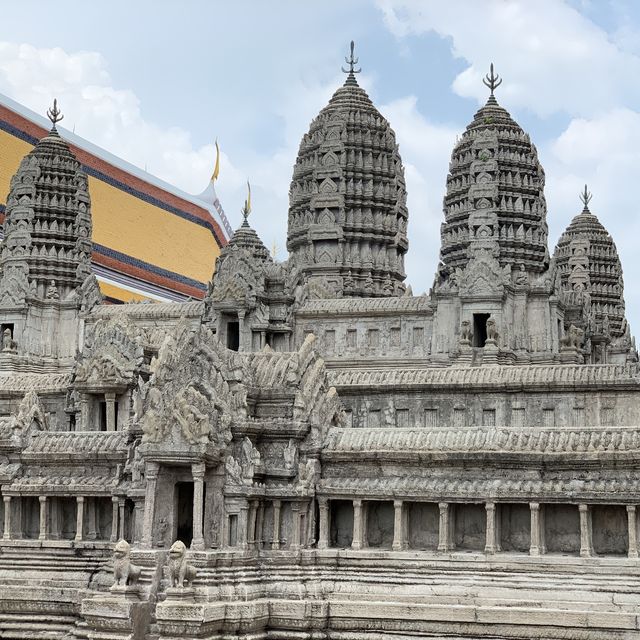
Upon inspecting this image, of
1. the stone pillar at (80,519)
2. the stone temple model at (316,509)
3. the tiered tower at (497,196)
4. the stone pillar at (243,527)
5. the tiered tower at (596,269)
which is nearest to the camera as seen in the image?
the stone temple model at (316,509)

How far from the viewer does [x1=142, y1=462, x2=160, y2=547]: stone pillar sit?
29734 millimetres

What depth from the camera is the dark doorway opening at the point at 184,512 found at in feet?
102

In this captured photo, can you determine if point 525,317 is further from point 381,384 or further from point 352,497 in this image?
point 352,497

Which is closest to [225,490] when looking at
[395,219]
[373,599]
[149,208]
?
[373,599]

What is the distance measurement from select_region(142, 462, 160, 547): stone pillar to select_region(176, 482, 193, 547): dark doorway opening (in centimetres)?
123

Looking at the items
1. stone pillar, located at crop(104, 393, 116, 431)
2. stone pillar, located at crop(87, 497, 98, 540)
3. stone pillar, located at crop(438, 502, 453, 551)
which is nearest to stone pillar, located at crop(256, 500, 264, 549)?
stone pillar, located at crop(438, 502, 453, 551)

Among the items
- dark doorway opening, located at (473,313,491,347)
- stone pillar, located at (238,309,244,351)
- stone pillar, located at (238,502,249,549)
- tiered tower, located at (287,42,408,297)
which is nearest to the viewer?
stone pillar, located at (238,502,249,549)

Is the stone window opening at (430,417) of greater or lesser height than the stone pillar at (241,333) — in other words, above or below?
below

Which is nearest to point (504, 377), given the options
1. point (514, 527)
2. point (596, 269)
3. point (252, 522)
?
point (514, 527)

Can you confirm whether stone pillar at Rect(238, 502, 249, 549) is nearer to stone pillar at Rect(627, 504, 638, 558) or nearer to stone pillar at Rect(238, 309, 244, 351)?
stone pillar at Rect(627, 504, 638, 558)

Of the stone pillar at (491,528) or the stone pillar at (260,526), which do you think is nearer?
the stone pillar at (491,528)

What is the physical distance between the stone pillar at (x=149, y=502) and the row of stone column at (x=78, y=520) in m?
2.19

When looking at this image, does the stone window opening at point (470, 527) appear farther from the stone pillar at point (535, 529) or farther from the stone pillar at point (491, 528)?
the stone pillar at point (535, 529)

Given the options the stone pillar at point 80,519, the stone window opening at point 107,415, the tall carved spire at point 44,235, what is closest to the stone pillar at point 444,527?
the stone pillar at point 80,519
